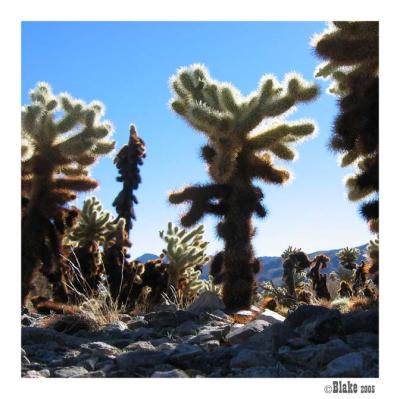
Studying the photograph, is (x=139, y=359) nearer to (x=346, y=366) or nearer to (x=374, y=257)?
(x=346, y=366)

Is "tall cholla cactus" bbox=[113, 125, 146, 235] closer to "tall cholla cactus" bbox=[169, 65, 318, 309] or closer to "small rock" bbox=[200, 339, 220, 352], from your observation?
"tall cholla cactus" bbox=[169, 65, 318, 309]

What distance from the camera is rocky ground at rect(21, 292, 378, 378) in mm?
4504

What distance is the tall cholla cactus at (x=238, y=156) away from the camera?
981 centimetres

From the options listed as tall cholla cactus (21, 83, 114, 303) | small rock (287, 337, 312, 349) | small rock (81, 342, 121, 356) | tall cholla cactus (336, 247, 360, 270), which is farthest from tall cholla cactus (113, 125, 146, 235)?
small rock (287, 337, 312, 349)

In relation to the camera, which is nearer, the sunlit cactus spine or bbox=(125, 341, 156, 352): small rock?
bbox=(125, 341, 156, 352): small rock

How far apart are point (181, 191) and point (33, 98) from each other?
3964mm

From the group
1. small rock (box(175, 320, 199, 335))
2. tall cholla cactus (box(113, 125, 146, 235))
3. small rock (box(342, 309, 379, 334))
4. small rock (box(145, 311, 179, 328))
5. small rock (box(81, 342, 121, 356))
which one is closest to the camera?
small rock (box(342, 309, 379, 334))

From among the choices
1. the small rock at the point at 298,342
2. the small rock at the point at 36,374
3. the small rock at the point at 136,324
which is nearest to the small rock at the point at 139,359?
the small rock at the point at 36,374

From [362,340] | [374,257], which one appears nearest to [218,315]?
[374,257]

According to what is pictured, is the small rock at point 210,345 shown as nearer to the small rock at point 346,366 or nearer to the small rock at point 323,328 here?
the small rock at point 323,328

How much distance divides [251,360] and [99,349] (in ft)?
5.41

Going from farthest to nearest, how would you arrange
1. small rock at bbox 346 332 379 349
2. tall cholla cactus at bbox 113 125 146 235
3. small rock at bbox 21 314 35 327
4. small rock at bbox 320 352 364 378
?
tall cholla cactus at bbox 113 125 146 235 → small rock at bbox 21 314 35 327 → small rock at bbox 346 332 379 349 → small rock at bbox 320 352 364 378

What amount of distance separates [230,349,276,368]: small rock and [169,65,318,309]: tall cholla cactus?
505cm
